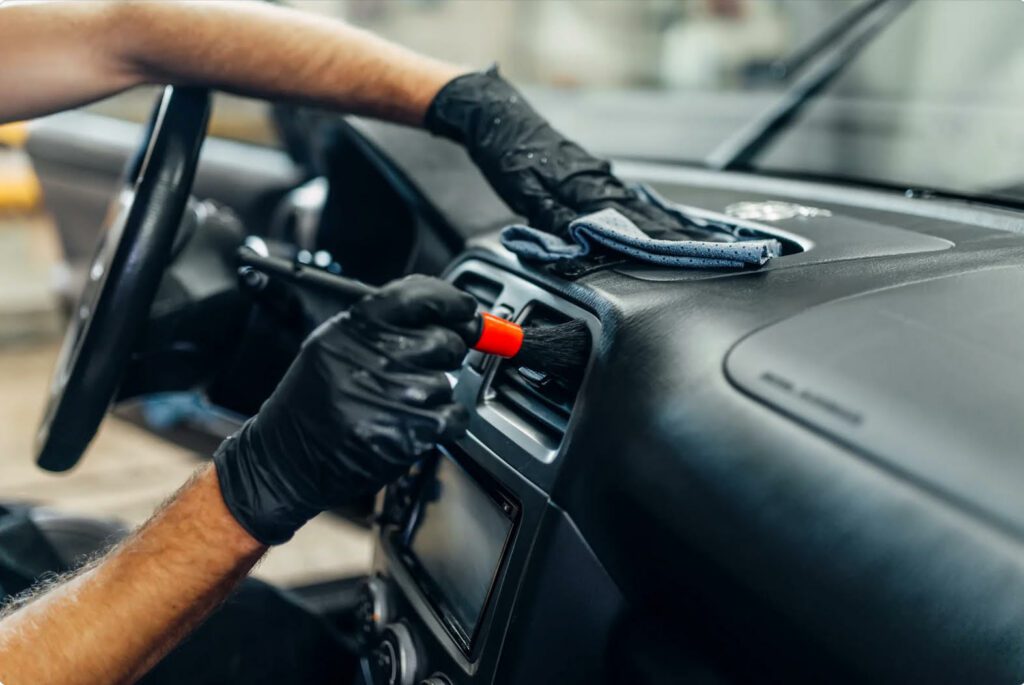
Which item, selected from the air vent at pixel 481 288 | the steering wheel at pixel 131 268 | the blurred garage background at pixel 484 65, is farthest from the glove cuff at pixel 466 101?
the blurred garage background at pixel 484 65

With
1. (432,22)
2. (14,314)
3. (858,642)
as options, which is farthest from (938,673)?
(14,314)

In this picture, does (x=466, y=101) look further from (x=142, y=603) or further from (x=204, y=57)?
(x=142, y=603)

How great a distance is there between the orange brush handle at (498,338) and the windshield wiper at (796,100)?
102cm

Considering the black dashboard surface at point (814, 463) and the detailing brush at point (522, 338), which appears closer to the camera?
the black dashboard surface at point (814, 463)

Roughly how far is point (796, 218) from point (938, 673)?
668 millimetres

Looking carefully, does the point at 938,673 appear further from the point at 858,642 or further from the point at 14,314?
the point at 14,314

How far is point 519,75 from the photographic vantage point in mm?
3221

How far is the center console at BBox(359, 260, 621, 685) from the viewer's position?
854 mm

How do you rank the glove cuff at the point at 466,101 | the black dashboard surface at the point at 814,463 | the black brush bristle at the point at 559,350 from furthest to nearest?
the glove cuff at the point at 466,101 < the black brush bristle at the point at 559,350 < the black dashboard surface at the point at 814,463

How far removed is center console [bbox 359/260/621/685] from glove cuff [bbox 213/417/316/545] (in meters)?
0.21

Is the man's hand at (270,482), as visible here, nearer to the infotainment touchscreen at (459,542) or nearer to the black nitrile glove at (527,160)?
the infotainment touchscreen at (459,542)

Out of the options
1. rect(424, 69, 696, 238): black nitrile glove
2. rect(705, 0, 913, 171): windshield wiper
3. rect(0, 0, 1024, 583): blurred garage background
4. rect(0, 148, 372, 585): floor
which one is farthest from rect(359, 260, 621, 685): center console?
rect(0, 0, 1024, 583): blurred garage background

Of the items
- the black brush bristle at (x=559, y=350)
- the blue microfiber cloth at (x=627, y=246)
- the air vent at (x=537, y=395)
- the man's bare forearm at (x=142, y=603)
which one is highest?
the blue microfiber cloth at (x=627, y=246)

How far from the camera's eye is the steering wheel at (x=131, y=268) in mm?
1133
